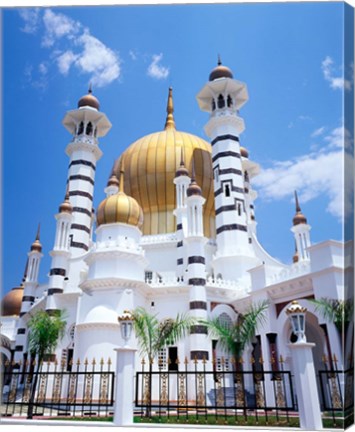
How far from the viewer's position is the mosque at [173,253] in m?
11.3

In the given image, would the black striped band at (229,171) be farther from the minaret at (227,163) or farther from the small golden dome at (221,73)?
the small golden dome at (221,73)

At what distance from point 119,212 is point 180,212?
401 centimetres

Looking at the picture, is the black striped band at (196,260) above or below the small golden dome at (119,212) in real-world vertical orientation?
Result: below

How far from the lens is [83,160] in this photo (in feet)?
64.6

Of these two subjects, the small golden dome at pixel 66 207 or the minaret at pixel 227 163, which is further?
the small golden dome at pixel 66 207

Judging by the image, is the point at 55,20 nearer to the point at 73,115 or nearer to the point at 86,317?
the point at 86,317

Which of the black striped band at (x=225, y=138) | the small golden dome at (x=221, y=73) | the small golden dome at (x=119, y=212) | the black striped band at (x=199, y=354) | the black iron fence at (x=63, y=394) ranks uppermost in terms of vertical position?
the small golden dome at (x=221, y=73)

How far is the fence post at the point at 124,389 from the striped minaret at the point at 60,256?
9.09 m

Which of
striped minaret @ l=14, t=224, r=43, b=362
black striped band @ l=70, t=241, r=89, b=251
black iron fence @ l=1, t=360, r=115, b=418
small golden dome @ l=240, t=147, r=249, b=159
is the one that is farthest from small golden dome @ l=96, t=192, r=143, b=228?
small golden dome @ l=240, t=147, r=249, b=159

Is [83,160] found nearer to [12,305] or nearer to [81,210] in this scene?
[81,210]

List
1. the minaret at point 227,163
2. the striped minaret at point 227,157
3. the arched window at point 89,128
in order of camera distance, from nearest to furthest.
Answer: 1. the minaret at point 227,163
2. the striped minaret at point 227,157
3. the arched window at point 89,128

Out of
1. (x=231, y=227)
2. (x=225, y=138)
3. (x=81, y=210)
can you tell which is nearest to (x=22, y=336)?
(x=81, y=210)

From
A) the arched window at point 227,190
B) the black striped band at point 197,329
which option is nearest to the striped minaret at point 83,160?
the arched window at point 227,190

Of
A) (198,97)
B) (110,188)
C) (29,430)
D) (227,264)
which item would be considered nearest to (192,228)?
(227,264)
